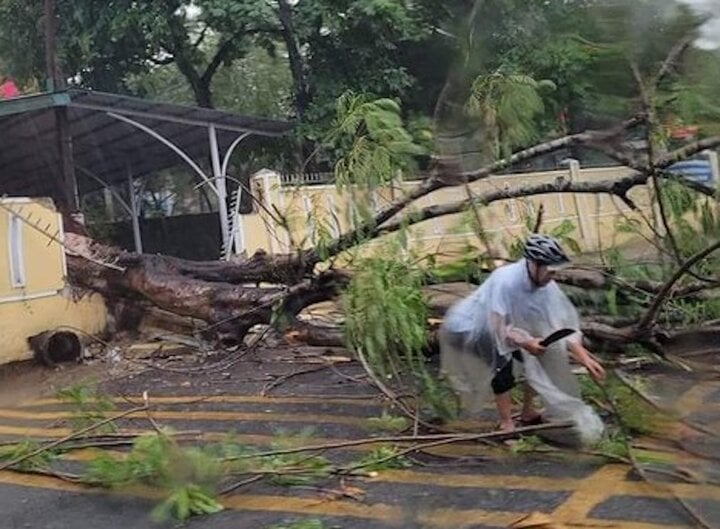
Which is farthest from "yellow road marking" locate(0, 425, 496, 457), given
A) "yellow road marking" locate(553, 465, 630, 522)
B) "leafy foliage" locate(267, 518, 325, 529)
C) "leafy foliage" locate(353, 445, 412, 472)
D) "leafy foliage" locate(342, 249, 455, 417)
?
"leafy foliage" locate(267, 518, 325, 529)

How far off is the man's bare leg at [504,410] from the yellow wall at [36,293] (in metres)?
5.22

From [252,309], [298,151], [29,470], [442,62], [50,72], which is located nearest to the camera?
[442,62]

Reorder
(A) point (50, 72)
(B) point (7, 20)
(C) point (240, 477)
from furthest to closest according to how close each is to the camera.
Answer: (B) point (7, 20)
(A) point (50, 72)
(C) point (240, 477)

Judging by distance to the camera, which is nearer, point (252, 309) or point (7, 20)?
point (252, 309)

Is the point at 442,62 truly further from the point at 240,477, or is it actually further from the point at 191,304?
the point at 191,304

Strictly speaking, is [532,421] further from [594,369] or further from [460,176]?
[460,176]

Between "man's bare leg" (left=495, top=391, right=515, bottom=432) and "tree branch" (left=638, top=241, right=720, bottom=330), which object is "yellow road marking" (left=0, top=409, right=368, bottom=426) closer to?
"man's bare leg" (left=495, top=391, right=515, bottom=432)

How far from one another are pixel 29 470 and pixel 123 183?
51.8 ft

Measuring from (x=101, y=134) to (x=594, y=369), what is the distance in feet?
40.9

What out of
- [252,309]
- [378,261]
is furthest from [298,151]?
[378,261]

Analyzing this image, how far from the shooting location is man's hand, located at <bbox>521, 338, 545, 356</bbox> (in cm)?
469

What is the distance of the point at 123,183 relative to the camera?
20.5m

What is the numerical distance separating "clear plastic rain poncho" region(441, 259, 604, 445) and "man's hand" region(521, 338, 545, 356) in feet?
0.12

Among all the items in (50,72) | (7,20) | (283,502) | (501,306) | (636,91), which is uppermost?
(7,20)
